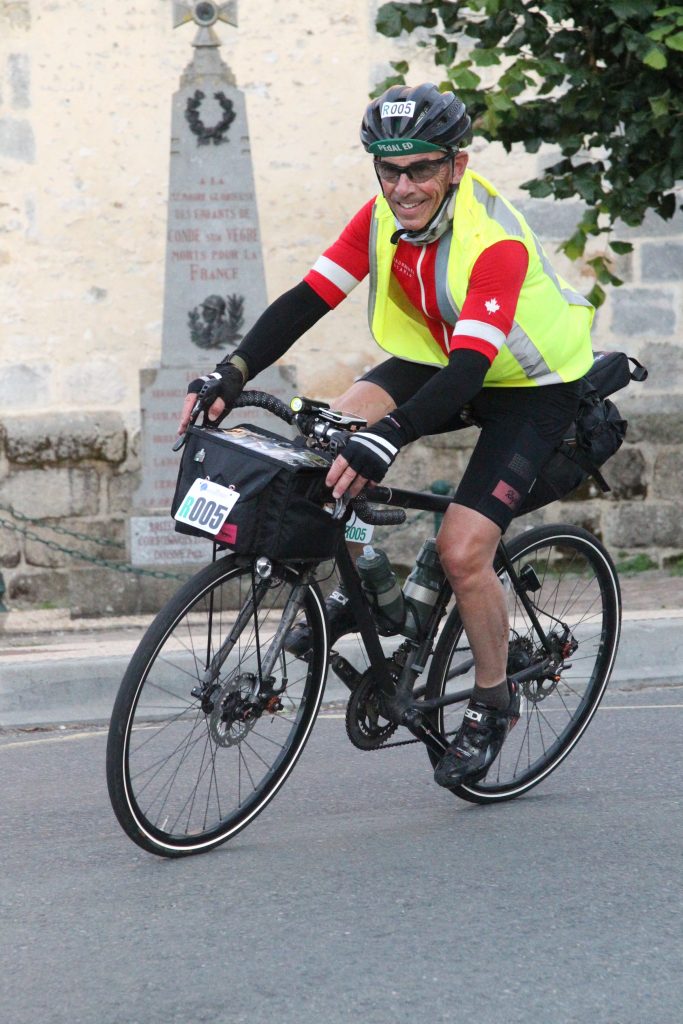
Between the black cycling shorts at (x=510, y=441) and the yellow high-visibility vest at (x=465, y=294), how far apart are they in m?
0.06

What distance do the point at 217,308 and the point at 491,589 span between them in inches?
191

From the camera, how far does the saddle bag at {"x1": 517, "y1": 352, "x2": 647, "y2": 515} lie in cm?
428

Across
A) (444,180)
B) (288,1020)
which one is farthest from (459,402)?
(288,1020)

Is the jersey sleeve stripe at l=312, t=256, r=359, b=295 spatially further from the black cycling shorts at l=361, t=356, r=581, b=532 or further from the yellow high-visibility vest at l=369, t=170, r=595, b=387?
the black cycling shorts at l=361, t=356, r=581, b=532

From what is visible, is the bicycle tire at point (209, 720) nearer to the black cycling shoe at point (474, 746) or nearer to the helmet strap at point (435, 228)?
the black cycling shoe at point (474, 746)

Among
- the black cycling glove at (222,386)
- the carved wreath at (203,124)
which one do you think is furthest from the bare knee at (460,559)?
the carved wreath at (203,124)

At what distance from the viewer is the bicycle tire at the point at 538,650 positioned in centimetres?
448

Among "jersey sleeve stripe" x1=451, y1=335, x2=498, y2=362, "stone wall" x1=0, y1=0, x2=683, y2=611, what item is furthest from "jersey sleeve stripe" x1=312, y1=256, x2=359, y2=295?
"stone wall" x1=0, y1=0, x2=683, y2=611

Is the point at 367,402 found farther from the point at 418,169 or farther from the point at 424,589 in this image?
the point at 418,169

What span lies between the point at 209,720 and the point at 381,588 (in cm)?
60

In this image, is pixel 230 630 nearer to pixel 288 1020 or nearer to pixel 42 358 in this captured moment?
pixel 288 1020

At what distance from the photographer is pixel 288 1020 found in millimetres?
3020

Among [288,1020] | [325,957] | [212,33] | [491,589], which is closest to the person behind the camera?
[288,1020]

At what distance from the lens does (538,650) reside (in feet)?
15.3
